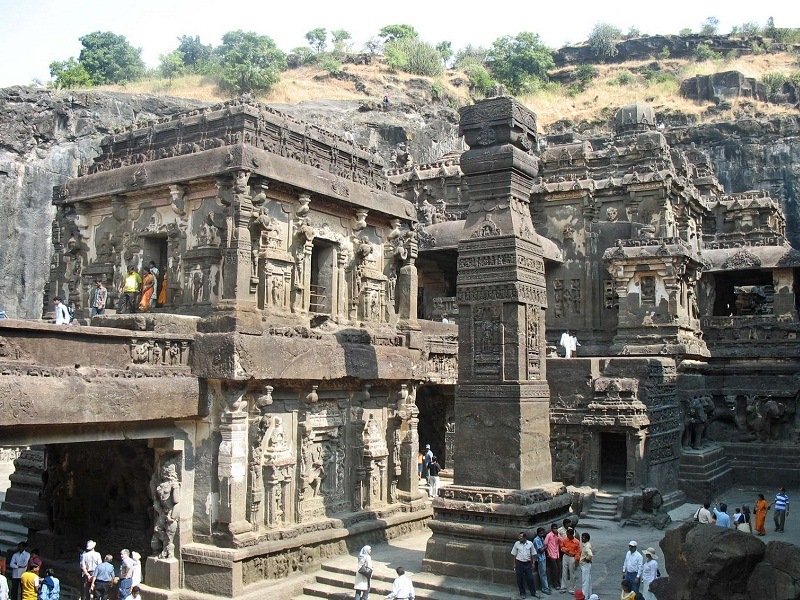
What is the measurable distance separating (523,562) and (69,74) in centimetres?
5094

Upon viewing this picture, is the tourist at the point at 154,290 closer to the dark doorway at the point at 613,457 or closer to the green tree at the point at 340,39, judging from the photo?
the dark doorway at the point at 613,457

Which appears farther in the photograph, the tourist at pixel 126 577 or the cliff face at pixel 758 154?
the cliff face at pixel 758 154

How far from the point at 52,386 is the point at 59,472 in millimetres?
5720

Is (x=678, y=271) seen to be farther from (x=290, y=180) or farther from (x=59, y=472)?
(x=59, y=472)

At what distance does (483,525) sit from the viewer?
1046cm

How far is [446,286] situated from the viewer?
2552 cm

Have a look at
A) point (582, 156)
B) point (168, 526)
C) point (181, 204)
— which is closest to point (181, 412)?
point (168, 526)

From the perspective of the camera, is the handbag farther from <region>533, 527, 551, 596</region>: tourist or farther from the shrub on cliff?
the shrub on cliff

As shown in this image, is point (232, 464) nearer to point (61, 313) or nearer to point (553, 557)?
point (61, 313)

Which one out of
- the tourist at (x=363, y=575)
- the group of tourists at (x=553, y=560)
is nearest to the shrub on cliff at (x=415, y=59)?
the tourist at (x=363, y=575)

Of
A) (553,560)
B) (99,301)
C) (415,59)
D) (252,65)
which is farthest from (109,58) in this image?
(553,560)

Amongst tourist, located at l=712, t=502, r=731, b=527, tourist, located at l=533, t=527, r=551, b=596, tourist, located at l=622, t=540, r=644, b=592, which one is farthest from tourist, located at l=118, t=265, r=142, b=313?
tourist, located at l=712, t=502, r=731, b=527

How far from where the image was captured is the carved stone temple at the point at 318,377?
10.6 meters

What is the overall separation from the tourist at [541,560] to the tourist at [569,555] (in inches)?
12.9
